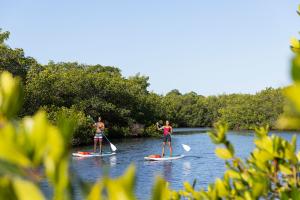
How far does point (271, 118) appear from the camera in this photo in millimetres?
55375

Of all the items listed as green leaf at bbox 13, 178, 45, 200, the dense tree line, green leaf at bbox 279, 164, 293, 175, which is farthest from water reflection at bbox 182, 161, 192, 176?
green leaf at bbox 13, 178, 45, 200

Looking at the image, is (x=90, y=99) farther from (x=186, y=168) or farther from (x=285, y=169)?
(x=285, y=169)

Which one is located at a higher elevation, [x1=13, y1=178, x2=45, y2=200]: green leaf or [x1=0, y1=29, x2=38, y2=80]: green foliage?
[x1=0, y1=29, x2=38, y2=80]: green foliage

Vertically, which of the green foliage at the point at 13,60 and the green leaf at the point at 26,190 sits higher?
the green foliage at the point at 13,60

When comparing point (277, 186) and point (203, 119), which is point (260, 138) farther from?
point (203, 119)

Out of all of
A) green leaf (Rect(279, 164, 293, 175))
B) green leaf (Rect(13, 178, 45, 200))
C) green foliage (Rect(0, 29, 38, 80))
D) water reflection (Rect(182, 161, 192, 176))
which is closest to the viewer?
green leaf (Rect(13, 178, 45, 200))

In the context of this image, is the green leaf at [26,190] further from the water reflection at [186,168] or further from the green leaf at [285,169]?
the water reflection at [186,168]

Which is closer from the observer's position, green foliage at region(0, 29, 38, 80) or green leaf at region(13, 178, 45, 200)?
green leaf at region(13, 178, 45, 200)

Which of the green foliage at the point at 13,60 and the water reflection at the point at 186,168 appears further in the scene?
the green foliage at the point at 13,60

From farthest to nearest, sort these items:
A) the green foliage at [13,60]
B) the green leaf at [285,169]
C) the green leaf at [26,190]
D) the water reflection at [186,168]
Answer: the green foliage at [13,60]
the water reflection at [186,168]
the green leaf at [285,169]
the green leaf at [26,190]

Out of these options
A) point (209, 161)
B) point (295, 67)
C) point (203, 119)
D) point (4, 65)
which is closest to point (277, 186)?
point (295, 67)

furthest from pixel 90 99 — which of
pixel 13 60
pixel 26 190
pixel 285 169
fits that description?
pixel 26 190

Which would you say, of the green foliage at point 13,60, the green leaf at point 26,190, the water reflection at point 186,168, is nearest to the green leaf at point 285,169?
the green leaf at point 26,190

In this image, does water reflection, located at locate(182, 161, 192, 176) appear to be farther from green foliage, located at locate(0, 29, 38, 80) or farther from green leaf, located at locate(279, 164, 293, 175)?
green foliage, located at locate(0, 29, 38, 80)
